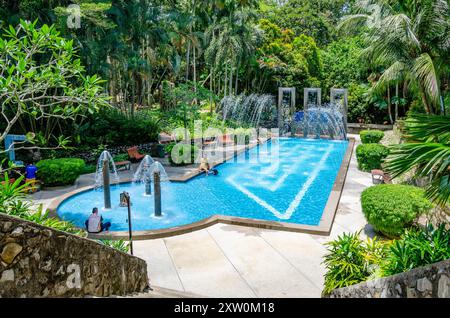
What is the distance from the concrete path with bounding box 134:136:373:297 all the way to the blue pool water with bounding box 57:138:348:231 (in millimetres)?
1951

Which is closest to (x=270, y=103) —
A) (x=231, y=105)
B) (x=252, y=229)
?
(x=231, y=105)

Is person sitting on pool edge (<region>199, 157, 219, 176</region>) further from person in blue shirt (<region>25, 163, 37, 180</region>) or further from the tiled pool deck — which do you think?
the tiled pool deck

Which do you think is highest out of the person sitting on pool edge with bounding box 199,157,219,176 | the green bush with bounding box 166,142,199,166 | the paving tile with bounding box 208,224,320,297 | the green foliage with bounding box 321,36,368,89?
the green foliage with bounding box 321,36,368,89

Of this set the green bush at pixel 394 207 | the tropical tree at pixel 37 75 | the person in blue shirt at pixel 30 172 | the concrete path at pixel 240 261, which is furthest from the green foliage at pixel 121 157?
the tropical tree at pixel 37 75

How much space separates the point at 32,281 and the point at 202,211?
9.62m

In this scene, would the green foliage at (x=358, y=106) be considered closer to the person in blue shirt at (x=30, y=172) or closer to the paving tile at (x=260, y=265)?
the paving tile at (x=260, y=265)

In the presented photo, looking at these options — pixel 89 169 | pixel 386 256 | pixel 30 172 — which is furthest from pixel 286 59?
pixel 386 256

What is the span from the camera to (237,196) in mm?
14781

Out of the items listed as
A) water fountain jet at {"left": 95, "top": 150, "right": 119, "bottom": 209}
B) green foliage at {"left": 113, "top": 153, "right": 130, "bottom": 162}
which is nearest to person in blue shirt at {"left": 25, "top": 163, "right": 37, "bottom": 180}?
water fountain jet at {"left": 95, "top": 150, "right": 119, "bottom": 209}

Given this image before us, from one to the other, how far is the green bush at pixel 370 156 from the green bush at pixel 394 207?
304 inches

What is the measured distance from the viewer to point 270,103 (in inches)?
1416

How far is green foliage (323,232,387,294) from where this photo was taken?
19.4 ft

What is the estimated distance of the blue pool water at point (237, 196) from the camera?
1211cm

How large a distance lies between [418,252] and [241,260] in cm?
432
